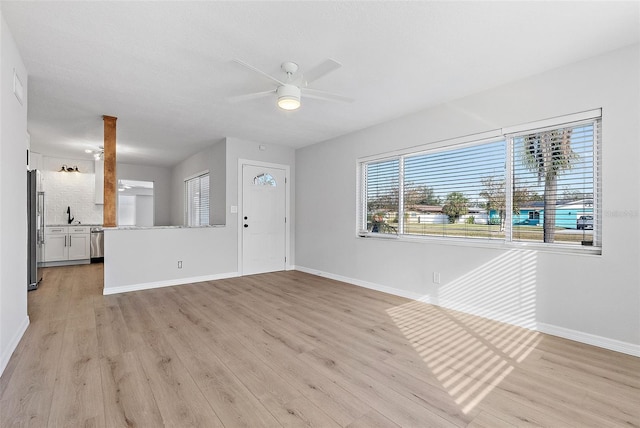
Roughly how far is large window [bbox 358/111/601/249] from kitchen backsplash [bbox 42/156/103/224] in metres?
6.99

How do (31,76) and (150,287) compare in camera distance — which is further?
(150,287)

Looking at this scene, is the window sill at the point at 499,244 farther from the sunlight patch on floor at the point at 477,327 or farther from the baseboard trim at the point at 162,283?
the baseboard trim at the point at 162,283

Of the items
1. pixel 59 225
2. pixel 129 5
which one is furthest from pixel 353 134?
pixel 59 225

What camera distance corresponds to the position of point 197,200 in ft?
23.7

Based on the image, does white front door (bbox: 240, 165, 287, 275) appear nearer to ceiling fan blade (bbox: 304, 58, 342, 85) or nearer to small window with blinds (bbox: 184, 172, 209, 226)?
small window with blinds (bbox: 184, 172, 209, 226)

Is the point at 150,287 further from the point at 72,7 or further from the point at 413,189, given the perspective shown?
the point at 413,189

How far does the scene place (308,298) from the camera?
4.04 meters

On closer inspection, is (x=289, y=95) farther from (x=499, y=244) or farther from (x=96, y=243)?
(x=96, y=243)

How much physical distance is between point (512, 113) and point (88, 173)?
8.60m

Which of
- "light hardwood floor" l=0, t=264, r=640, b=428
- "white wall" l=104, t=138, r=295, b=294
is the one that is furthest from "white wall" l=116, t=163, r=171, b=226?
"light hardwood floor" l=0, t=264, r=640, b=428

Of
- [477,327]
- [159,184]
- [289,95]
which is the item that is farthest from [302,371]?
[159,184]

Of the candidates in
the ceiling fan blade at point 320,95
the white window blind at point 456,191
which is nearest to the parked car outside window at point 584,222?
the white window blind at point 456,191

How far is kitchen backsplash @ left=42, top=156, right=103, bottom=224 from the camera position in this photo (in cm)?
676

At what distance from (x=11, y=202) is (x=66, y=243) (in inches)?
200
